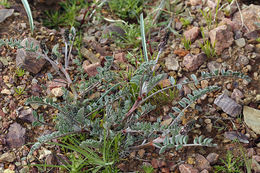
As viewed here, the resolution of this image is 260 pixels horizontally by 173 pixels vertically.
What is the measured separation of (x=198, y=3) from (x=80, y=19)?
41.5 inches

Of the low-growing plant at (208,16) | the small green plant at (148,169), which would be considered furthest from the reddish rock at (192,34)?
the small green plant at (148,169)

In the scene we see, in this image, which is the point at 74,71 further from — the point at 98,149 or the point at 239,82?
the point at 239,82

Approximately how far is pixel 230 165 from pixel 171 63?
0.89 meters

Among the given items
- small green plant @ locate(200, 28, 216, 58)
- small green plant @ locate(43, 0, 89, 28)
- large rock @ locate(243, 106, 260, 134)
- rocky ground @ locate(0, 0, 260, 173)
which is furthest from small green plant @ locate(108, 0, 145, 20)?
large rock @ locate(243, 106, 260, 134)

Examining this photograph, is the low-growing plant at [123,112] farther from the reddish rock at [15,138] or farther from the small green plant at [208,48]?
the small green plant at [208,48]

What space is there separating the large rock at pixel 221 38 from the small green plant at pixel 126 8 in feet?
2.38

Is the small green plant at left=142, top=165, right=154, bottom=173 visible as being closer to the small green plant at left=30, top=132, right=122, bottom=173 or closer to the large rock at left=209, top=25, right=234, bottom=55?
the small green plant at left=30, top=132, right=122, bottom=173

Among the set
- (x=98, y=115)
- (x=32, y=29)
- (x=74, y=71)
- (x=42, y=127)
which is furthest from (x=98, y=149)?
(x=32, y=29)

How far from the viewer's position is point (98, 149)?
1854mm

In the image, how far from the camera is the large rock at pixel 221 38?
2.32 meters

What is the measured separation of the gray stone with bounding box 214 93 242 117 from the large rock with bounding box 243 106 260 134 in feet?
0.16

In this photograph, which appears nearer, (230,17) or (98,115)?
(98,115)

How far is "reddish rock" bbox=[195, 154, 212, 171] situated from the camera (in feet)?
6.07

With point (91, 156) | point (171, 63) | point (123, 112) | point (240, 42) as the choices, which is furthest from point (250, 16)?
point (91, 156)
